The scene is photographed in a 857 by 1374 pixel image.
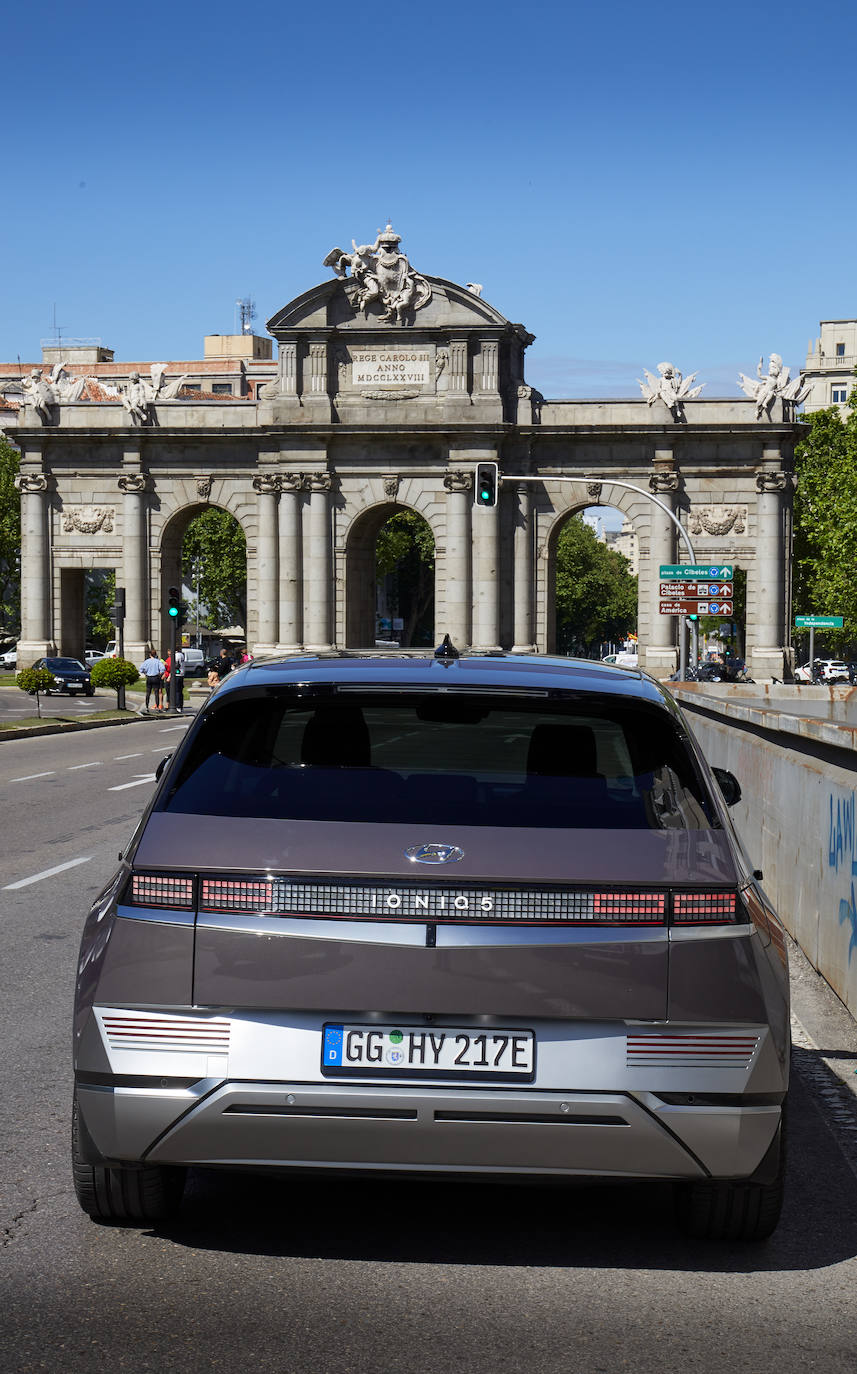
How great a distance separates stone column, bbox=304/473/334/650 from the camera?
61.1 m

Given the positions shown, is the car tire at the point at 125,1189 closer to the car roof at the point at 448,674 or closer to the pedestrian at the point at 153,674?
the car roof at the point at 448,674

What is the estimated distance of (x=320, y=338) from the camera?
60.6 meters

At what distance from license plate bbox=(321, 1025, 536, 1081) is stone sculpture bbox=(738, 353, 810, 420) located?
57515 mm

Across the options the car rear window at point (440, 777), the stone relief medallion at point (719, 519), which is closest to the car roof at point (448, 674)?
the car rear window at point (440, 777)

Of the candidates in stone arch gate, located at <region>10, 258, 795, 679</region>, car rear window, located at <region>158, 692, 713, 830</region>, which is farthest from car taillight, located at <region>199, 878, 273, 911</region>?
stone arch gate, located at <region>10, 258, 795, 679</region>

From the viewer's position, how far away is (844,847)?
8.88m

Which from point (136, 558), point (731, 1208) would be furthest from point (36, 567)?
point (731, 1208)

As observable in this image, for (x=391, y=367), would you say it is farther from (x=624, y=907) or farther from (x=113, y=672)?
(x=624, y=907)

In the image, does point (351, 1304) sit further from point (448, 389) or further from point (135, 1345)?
point (448, 389)

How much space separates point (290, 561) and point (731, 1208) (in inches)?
2244

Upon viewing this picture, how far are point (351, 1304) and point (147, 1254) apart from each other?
675mm

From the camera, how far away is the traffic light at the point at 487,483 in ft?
133

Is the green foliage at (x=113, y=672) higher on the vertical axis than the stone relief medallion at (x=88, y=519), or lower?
lower

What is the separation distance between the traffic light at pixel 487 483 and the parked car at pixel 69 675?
75.9 feet
